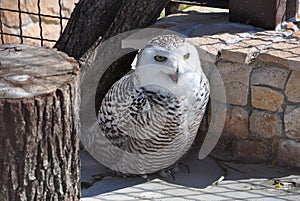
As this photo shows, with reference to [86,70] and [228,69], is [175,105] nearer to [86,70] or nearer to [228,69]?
[228,69]

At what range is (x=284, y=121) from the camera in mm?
4418

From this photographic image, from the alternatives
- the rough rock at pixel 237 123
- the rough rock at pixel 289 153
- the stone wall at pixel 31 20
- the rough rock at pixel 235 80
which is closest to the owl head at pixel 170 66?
the rough rock at pixel 235 80

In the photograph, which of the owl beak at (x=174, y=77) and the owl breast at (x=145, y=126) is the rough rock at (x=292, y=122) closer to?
the owl breast at (x=145, y=126)

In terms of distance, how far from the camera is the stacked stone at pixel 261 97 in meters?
4.36

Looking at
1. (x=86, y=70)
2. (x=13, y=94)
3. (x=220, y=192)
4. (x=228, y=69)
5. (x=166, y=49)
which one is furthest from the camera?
(x=86, y=70)

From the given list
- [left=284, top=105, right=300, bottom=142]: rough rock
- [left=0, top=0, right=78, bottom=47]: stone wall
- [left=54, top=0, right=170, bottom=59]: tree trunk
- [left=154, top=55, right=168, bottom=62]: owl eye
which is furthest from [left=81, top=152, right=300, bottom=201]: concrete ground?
[left=0, top=0, right=78, bottom=47]: stone wall

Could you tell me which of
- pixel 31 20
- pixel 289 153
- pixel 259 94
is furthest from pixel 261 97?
pixel 31 20

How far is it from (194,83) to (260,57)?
2.10 feet

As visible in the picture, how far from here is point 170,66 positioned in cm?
382

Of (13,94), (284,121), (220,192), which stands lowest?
(220,192)

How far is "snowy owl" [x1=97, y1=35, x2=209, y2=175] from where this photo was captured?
3.89 metres

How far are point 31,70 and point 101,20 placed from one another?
84.3 inches

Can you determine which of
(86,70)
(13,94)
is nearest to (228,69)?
(86,70)

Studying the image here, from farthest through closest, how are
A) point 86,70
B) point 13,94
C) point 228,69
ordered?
point 86,70 → point 228,69 → point 13,94
